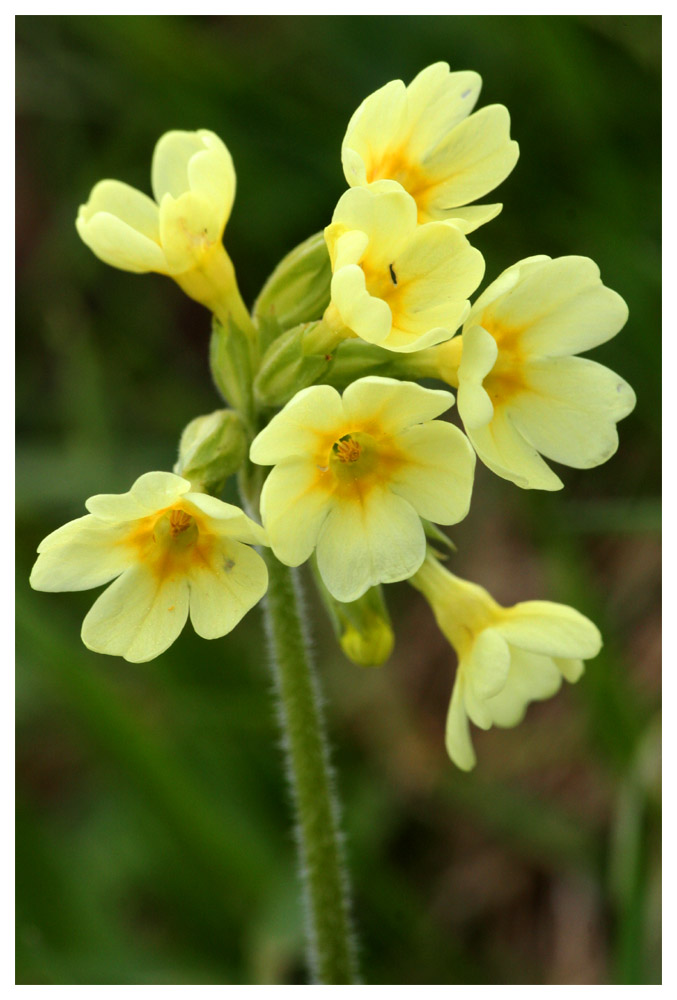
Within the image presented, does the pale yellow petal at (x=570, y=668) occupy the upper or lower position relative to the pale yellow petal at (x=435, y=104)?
lower

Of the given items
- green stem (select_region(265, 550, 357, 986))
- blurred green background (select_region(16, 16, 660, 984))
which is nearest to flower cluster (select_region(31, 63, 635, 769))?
green stem (select_region(265, 550, 357, 986))

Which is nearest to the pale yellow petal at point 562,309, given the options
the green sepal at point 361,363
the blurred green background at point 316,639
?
the green sepal at point 361,363

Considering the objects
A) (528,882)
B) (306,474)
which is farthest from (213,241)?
(528,882)

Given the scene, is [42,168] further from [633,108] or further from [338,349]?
[338,349]

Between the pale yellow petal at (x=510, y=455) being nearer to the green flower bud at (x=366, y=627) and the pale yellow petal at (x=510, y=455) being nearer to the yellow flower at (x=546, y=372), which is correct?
the yellow flower at (x=546, y=372)

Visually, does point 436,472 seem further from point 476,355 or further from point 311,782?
point 311,782

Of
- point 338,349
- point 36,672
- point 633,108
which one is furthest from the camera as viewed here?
point 633,108

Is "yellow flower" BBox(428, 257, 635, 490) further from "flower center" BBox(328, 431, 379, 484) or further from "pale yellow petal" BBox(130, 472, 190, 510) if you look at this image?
"pale yellow petal" BBox(130, 472, 190, 510)
